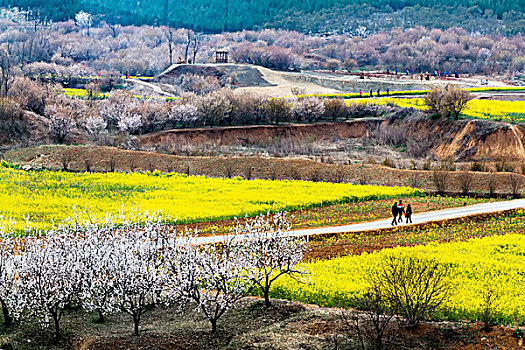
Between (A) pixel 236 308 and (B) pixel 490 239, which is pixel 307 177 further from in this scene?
(A) pixel 236 308

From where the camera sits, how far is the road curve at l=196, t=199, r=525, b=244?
35281 millimetres

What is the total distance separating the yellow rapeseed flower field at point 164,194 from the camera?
40.6 m

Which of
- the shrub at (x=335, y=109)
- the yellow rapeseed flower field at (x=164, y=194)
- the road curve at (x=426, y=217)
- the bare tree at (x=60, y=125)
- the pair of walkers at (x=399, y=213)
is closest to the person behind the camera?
the road curve at (x=426, y=217)

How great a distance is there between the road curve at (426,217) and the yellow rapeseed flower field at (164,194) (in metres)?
5.41

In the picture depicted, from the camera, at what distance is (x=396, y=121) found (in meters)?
81.7

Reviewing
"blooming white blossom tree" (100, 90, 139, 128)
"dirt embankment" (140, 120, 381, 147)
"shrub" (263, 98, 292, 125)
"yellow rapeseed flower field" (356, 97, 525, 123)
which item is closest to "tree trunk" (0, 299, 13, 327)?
"dirt embankment" (140, 120, 381, 147)

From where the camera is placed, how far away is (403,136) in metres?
76.4

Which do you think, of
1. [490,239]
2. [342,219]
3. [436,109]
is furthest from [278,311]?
[436,109]

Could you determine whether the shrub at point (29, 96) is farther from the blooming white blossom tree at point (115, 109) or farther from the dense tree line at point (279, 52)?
the dense tree line at point (279, 52)

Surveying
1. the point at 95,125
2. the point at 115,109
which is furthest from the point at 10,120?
the point at 115,109

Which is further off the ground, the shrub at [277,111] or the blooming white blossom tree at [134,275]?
the shrub at [277,111]

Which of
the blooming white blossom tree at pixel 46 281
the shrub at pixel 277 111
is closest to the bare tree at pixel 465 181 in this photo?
the blooming white blossom tree at pixel 46 281

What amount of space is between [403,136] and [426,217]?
1517 inches

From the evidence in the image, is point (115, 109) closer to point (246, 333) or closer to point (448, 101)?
point (448, 101)
